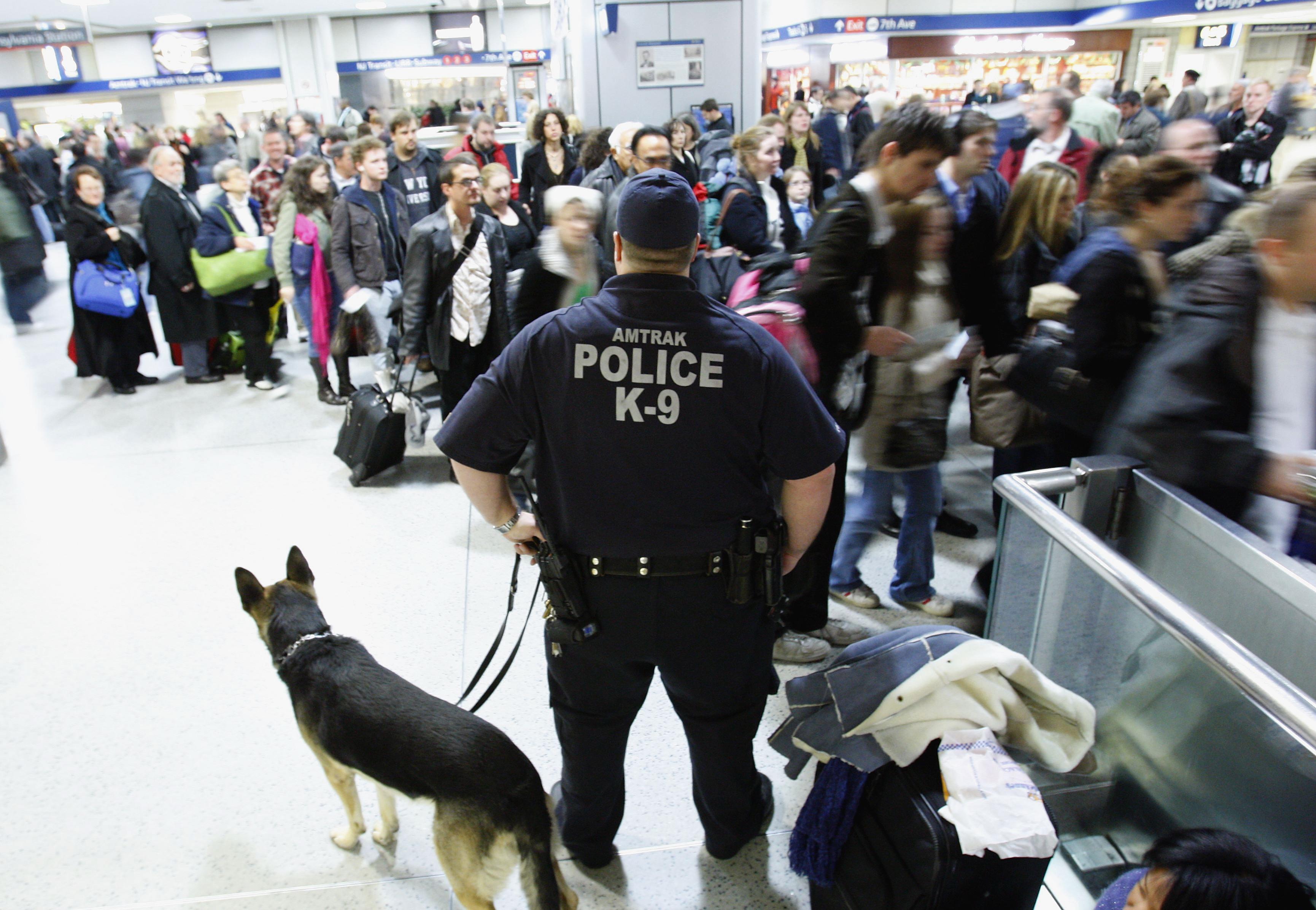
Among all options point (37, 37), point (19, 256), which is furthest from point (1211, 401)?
point (37, 37)

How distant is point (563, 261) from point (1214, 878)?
2.65m

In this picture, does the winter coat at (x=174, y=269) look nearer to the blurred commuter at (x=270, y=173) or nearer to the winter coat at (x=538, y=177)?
the blurred commuter at (x=270, y=173)

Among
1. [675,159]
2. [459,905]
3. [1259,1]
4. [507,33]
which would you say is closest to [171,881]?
[459,905]

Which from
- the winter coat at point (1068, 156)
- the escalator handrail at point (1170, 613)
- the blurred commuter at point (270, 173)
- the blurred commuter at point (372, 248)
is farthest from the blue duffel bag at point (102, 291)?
the escalator handrail at point (1170, 613)

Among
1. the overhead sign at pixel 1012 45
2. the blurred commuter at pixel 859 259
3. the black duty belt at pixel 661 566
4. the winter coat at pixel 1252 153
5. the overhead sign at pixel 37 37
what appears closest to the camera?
the black duty belt at pixel 661 566

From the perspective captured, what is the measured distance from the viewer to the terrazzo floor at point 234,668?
236cm

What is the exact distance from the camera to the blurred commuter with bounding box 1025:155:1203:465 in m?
2.66

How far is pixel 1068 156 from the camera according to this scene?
18.7ft

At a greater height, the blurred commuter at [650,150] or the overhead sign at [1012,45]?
the overhead sign at [1012,45]

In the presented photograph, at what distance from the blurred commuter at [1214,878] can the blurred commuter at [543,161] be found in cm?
675

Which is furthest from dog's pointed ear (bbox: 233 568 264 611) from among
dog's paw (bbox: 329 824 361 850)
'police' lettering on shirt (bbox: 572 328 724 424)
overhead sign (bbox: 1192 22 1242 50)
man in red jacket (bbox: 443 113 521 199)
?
overhead sign (bbox: 1192 22 1242 50)

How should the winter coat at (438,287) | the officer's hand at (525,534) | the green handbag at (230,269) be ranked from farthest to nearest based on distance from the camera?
the green handbag at (230,269) → the winter coat at (438,287) → the officer's hand at (525,534)

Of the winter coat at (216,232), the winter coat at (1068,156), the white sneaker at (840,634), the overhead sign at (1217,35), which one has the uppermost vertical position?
the overhead sign at (1217,35)

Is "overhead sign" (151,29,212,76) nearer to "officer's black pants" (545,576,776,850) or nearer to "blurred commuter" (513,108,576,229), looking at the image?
"blurred commuter" (513,108,576,229)
